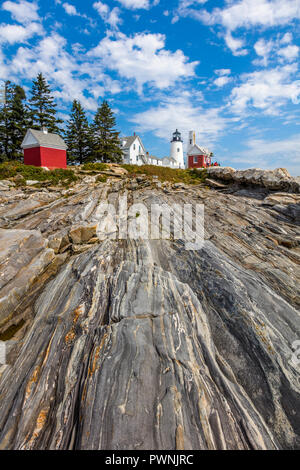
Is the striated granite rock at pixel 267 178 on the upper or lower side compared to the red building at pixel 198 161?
lower

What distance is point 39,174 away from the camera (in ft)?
99.3

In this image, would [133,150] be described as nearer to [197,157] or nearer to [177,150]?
[197,157]

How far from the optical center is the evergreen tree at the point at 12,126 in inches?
1729

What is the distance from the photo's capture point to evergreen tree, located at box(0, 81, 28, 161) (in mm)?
43906

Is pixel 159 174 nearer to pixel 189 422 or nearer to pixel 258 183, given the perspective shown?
pixel 258 183

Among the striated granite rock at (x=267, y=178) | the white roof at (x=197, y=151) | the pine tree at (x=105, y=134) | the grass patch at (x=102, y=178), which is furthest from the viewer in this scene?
the white roof at (x=197, y=151)

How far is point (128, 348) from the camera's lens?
236 inches

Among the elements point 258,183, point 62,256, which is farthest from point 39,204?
point 258,183

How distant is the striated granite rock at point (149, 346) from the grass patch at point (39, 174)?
17.6 m

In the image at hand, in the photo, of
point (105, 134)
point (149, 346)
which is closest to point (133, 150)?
point (105, 134)

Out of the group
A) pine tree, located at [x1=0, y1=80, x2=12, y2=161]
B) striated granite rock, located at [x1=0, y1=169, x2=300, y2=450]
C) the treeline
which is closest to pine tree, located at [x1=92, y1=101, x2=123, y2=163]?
the treeline

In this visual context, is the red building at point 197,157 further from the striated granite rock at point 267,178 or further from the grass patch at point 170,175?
the striated granite rock at point 267,178

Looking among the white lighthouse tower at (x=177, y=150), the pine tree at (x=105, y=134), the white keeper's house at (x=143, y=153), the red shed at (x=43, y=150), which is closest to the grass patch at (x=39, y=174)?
the red shed at (x=43, y=150)
